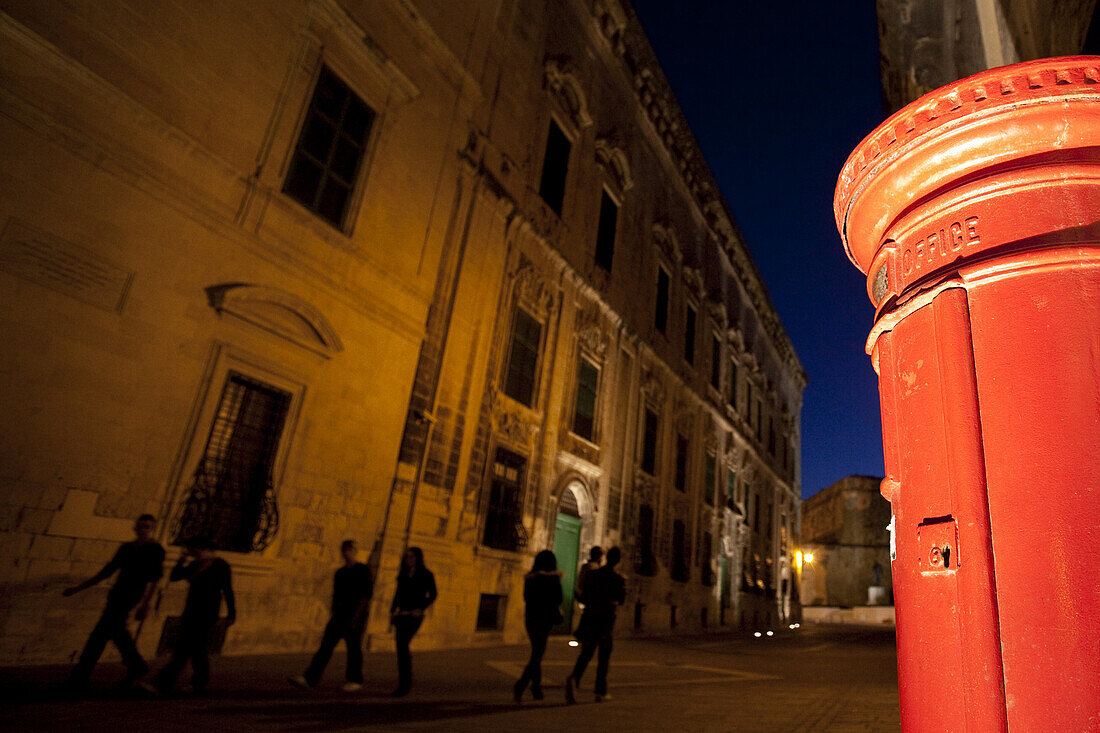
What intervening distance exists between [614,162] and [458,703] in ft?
48.3

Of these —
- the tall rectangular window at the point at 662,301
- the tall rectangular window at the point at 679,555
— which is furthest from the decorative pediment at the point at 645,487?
the tall rectangular window at the point at 662,301

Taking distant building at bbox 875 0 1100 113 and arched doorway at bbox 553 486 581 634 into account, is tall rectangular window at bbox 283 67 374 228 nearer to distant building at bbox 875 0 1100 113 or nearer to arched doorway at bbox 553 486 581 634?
distant building at bbox 875 0 1100 113

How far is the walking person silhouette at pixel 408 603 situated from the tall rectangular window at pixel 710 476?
17.1 m

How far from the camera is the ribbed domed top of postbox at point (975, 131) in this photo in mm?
1743

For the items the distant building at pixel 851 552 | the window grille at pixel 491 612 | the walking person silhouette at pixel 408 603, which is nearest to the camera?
the walking person silhouette at pixel 408 603

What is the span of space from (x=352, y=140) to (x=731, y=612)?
832 inches

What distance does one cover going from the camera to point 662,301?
20.0 m

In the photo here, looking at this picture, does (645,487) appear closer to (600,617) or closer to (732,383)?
(732,383)

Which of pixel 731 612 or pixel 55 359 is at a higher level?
pixel 55 359

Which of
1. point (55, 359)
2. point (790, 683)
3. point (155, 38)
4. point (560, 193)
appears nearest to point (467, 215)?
point (560, 193)

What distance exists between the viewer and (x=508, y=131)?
43.1 ft

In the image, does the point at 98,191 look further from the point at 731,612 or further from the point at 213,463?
the point at 731,612

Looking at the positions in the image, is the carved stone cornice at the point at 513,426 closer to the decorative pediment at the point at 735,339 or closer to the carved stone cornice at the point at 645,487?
the carved stone cornice at the point at 645,487

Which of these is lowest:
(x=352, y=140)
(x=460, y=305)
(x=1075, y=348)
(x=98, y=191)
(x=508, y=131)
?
(x=1075, y=348)
